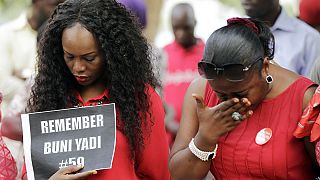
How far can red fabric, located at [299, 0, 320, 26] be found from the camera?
278 inches

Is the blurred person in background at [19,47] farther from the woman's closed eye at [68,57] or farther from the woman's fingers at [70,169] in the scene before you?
the woman's fingers at [70,169]

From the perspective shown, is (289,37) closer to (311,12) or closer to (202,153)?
(311,12)

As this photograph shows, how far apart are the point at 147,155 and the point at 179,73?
14.2 feet

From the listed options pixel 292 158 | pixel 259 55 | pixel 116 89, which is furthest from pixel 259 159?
pixel 116 89

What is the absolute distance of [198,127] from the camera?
4.59m

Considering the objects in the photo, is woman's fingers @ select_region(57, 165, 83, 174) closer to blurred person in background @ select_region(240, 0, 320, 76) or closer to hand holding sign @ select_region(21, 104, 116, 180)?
hand holding sign @ select_region(21, 104, 116, 180)

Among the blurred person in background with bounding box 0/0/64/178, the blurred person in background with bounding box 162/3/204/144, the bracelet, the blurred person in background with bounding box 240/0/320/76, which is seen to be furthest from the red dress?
the bracelet

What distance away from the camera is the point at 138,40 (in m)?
4.59

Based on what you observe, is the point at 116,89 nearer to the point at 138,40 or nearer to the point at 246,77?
the point at 138,40

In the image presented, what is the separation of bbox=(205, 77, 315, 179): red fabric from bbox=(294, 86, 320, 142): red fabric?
87 millimetres

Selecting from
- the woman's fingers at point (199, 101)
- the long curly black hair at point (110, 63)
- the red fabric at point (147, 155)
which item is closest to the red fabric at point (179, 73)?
the red fabric at point (147, 155)

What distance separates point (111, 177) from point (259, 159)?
74 cm

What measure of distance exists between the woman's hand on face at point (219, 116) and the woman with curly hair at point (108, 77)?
0.36 m

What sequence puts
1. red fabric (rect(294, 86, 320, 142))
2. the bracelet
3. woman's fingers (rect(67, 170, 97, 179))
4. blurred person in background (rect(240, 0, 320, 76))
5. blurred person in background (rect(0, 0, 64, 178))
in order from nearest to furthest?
1. red fabric (rect(294, 86, 320, 142))
2. woman's fingers (rect(67, 170, 97, 179))
3. the bracelet
4. blurred person in background (rect(240, 0, 320, 76))
5. blurred person in background (rect(0, 0, 64, 178))
